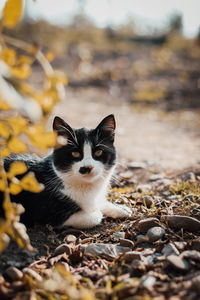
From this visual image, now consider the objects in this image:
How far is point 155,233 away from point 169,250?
0.22 m

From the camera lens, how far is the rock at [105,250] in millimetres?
2161

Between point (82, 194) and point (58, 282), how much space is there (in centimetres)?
116

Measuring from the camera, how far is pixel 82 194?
284cm

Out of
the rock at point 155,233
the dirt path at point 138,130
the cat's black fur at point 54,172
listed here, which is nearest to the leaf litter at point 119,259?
the rock at point 155,233

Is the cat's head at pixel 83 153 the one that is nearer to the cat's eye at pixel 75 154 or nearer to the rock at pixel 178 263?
the cat's eye at pixel 75 154

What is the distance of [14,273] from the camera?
1.87 m

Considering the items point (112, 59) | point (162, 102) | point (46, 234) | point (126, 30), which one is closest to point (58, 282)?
point (46, 234)

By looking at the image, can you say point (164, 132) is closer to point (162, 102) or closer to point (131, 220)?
point (162, 102)

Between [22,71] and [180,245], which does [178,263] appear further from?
[22,71]

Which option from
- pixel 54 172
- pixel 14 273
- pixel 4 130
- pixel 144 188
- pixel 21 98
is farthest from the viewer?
pixel 144 188

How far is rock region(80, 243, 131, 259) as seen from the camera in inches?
85.1

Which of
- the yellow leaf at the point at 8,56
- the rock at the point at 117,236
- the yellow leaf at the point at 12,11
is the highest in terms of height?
the yellow leaf at the point at 12,11

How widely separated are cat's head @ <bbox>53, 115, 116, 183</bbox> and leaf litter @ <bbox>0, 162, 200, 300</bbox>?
410 millimetres

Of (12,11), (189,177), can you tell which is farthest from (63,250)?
(189,177)
